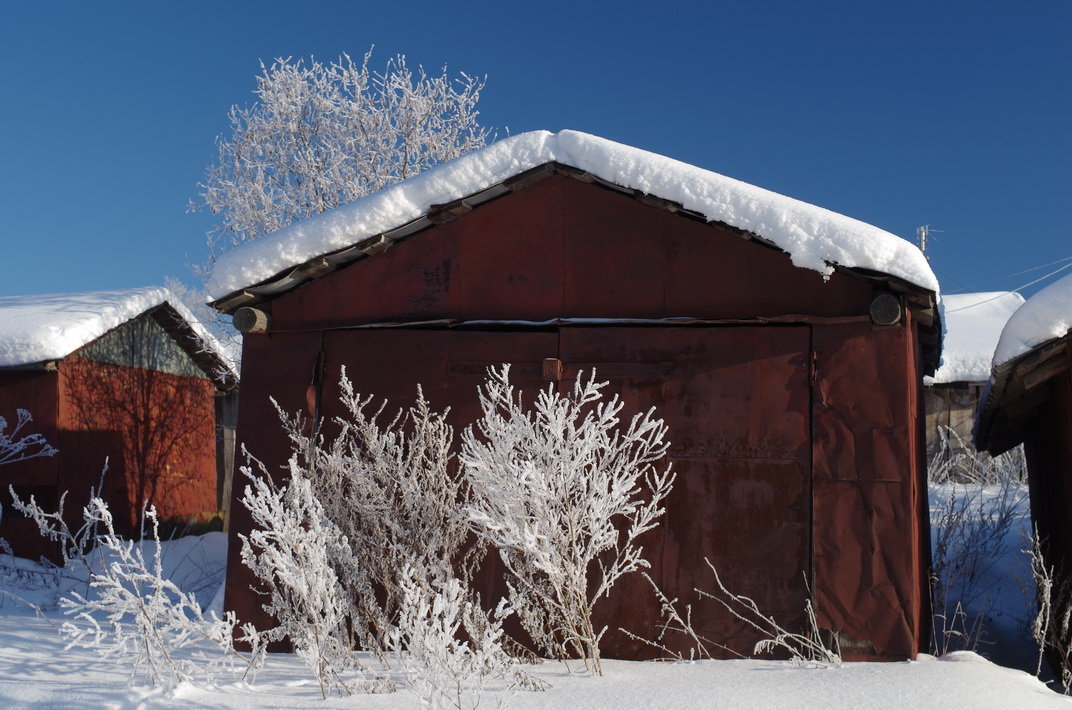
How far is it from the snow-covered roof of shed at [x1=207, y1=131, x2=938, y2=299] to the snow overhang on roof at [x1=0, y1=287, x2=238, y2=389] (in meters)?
5.13

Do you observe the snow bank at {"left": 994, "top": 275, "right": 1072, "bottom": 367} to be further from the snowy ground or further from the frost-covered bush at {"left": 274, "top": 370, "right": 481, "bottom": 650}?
the frost-covered bush at {"left": 274, "top": 370, "right": 481, "bottom": 650}

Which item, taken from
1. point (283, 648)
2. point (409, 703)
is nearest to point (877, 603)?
point (409, 703)

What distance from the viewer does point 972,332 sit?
60.7 feet

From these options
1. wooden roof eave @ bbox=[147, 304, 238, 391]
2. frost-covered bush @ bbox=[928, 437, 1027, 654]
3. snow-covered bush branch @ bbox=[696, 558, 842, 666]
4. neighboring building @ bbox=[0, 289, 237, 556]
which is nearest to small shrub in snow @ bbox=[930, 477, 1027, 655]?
frost-covered bush @ bbox=[928, 437, 1027, 654]

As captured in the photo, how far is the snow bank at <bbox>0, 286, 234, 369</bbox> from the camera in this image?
34.7 feet

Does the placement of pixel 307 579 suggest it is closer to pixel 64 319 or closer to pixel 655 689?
pixel 655 689

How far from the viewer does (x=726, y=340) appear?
6.14 meters

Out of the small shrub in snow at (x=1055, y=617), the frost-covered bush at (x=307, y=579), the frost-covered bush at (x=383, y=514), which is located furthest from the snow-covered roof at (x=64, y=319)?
Result: the small shrub in snow at (x=1055, y=617)

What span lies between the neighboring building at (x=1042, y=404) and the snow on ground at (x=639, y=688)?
2.01m

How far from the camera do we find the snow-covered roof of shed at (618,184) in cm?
576

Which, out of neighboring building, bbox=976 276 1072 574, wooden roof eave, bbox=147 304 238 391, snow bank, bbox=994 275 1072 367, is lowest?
neighboring building, bbox=976 276 1072 574

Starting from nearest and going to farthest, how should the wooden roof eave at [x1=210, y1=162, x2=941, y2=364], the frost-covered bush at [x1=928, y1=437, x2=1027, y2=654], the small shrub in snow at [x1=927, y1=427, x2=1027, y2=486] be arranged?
1. the wooden roof eave at [x1=210, y1=162, x2=941, y2=364]
2. the frost-covered bush at [x1=928, y1=437, x2=1027, y2=654]
3. the small shrub in snow at [x1=927, y1=427, x2=1027, y2=486]

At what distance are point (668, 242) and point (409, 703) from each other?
11.2 ft

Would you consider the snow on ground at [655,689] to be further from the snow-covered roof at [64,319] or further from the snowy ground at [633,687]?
the snow-covered roof at [64,319]
